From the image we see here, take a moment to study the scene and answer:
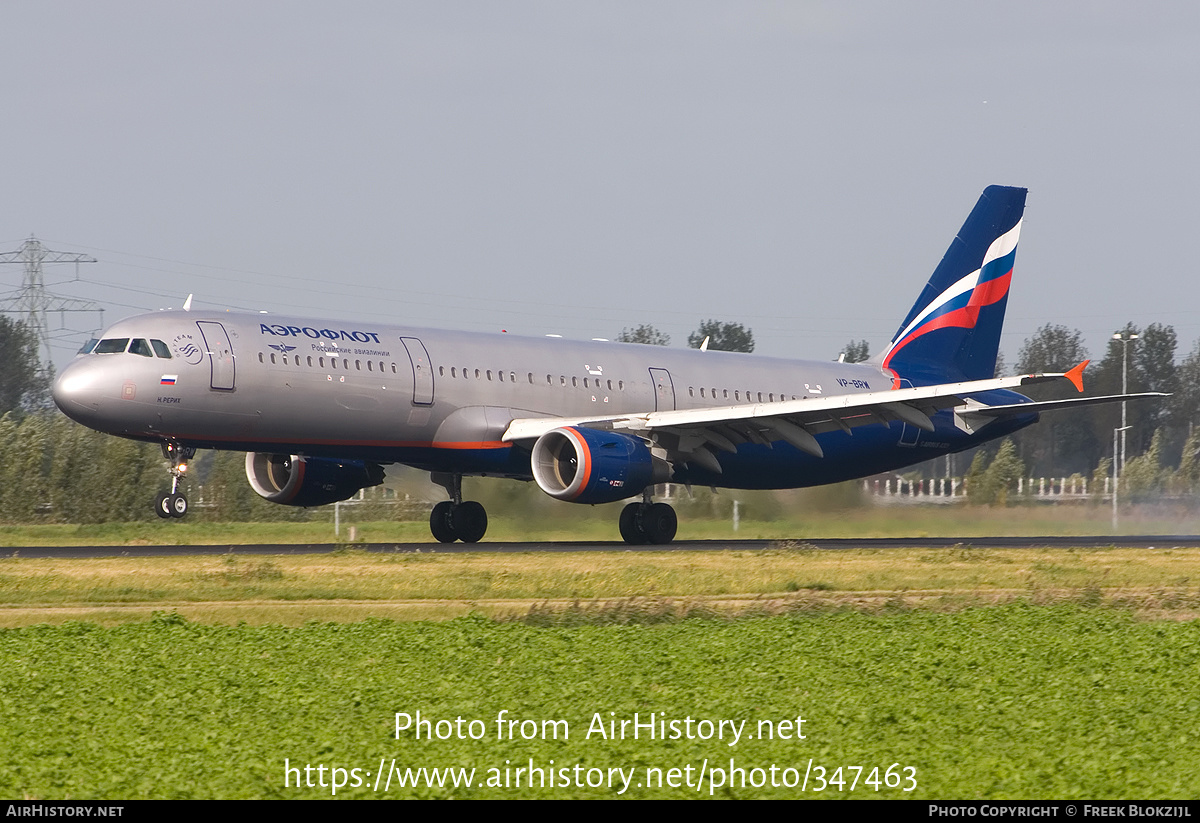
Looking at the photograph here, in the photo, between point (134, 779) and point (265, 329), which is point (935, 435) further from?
point (134, 779)

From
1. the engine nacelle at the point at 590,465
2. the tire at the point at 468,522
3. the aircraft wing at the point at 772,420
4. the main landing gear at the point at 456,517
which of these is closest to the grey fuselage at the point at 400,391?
the aircraft wing at the point at 772,420

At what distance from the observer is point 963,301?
3547cm

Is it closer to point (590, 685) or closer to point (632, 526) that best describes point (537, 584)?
point (590, 685)

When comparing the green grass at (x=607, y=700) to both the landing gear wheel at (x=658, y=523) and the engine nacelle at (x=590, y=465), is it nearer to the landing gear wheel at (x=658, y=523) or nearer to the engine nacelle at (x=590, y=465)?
the engine nacelle at (x=590, y=465)

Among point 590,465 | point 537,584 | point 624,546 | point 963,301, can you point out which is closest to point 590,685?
point 537,584

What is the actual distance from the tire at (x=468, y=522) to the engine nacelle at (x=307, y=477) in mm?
1732

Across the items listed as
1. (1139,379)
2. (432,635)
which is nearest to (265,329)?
(432,635)

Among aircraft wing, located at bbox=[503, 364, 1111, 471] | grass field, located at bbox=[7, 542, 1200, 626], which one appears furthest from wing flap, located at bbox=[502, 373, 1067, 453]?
grass field, located at bbox=[7, 542, 1200, 626]

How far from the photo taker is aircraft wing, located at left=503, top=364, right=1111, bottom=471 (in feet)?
89.9

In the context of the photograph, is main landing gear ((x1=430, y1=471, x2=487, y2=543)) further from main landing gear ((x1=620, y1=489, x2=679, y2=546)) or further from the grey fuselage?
main landing gear ((x1=620, y1=489, x2=679, y2=546))

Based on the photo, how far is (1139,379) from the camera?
194 feet

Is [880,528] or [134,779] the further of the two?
[880,528]

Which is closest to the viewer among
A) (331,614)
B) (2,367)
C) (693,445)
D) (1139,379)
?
(331,614)

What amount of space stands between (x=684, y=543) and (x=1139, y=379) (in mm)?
36329
